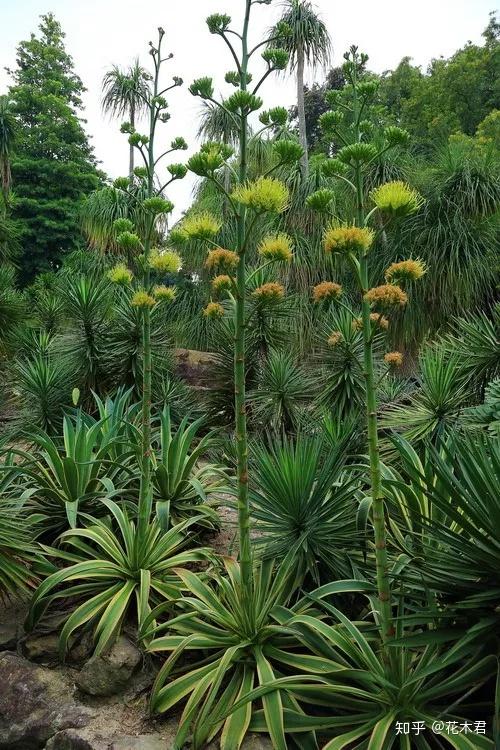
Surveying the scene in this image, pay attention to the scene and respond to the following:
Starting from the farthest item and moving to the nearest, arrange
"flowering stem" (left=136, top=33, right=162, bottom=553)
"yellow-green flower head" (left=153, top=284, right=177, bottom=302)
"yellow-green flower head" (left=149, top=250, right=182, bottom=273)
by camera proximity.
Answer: "yellow-green flower head" (left=153, top=284, right=177, bottom=302), "flowering stem" (left=136, top=33, right=162, bottom=553), "yellow-green flower head" (left=149, top=250, right=182, bottom=273)

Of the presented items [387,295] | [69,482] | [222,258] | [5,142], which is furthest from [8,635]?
[5,142]

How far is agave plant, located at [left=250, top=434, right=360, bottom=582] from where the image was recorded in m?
3.07

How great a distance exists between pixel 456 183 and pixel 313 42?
6.51 meters

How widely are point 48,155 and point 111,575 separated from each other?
23.7 meters

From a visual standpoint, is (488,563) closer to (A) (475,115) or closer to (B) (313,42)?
(B) (313,42)

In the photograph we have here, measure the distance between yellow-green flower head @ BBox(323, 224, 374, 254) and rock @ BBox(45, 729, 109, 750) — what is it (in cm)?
250

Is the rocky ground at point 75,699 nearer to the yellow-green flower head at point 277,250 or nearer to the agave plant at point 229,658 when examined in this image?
the agave plant at point 229,658

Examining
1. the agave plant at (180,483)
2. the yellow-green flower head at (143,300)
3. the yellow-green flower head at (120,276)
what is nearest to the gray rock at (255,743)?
the agave plant at (180,483)

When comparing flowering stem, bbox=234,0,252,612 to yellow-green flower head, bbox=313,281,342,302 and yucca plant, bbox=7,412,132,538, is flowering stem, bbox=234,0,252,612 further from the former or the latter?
yucca plant, bbox=7,412,132,538

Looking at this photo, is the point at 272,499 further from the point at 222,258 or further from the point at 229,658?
the point at 222,258

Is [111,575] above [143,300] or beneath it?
beneath

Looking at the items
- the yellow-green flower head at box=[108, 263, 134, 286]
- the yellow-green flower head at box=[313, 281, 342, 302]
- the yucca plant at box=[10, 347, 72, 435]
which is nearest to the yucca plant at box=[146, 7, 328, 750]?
the yellow-green flower head at box=[313, 281, 342, 302]

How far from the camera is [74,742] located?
2.61 meters

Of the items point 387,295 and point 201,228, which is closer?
point 387,295
